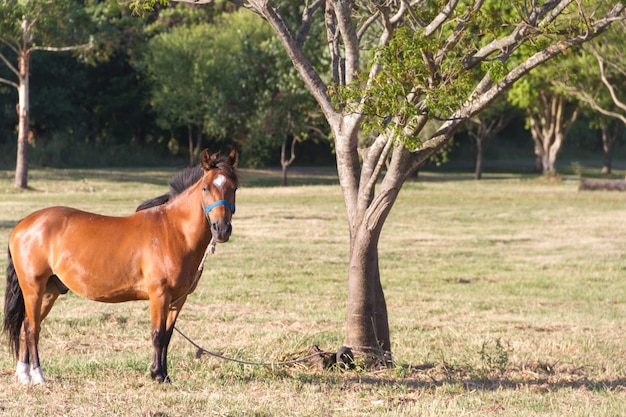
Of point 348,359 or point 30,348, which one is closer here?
point 30,348

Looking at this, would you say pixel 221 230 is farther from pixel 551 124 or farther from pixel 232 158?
pixel 551 124

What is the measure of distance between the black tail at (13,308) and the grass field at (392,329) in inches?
15.1

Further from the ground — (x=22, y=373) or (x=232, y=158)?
(x=232, y=158)

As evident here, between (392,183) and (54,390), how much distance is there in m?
3.48

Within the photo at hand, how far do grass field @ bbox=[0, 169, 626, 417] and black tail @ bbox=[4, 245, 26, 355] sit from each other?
0.38m

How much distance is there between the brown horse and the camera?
759 centimetres

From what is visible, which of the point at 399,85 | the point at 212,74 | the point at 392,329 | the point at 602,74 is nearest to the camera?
the point at 399,85

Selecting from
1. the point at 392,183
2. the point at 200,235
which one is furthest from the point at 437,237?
the point at 200,235

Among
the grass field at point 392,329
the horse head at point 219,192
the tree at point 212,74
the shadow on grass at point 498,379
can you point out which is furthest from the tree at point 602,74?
the horse head at point 219,192

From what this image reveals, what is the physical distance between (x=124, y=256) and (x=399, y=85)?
8.67ft

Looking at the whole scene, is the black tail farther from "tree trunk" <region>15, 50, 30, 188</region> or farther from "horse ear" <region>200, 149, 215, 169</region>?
"tree trunk" <region>15, 50, 30, 188</region>

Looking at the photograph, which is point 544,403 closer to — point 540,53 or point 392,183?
point 392,183

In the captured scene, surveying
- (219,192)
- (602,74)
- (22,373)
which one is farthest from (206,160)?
(602,74)

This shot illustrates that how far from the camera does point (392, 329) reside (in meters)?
11.8
